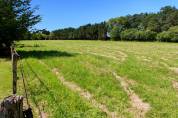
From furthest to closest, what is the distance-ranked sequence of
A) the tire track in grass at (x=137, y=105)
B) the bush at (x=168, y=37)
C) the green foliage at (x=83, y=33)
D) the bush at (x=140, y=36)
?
1. the green foliage at (x=83, y=33)
2. the bush at (x=140, y=36)
3. the bush at (x=168, y=37)
4. the tire track in grass at (x=137, y=105)

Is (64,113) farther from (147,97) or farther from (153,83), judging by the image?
(153,83)

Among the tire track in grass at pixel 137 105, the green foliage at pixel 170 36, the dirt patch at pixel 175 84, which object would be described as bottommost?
the tire track in grass at pixel 137 105

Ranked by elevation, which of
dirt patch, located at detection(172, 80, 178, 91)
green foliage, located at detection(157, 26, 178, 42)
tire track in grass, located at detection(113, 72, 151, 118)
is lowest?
tire track in grass, located at detection(113, 72, 151, 118)

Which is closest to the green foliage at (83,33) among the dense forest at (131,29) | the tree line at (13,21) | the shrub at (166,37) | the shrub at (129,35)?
the dense forest at (131,29)

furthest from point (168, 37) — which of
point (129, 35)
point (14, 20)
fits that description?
point (14, 20)

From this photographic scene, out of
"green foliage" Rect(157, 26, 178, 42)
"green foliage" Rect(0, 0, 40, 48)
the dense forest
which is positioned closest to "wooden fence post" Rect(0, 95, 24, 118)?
"green foliage" Rect(0, 0, 40, 48)

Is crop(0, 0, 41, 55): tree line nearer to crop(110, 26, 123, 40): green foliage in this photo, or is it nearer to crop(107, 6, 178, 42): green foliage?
crop(107, 6, 178, 42): green foliage

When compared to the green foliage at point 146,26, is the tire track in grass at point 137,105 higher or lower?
lower

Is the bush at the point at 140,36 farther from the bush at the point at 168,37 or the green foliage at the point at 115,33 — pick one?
the green foliage at the point at 115,33

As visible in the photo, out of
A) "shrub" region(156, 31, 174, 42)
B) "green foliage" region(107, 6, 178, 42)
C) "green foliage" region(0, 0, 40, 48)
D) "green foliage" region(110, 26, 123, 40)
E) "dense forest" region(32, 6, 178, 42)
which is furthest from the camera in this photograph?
"green foliage" region(110, 26, 123, 40)

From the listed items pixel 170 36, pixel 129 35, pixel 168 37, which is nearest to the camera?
pixel 170 36

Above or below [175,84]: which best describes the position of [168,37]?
above

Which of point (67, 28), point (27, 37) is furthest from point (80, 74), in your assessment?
point (67, 28)

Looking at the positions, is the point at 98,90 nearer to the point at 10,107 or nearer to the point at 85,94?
the point at 85,94
